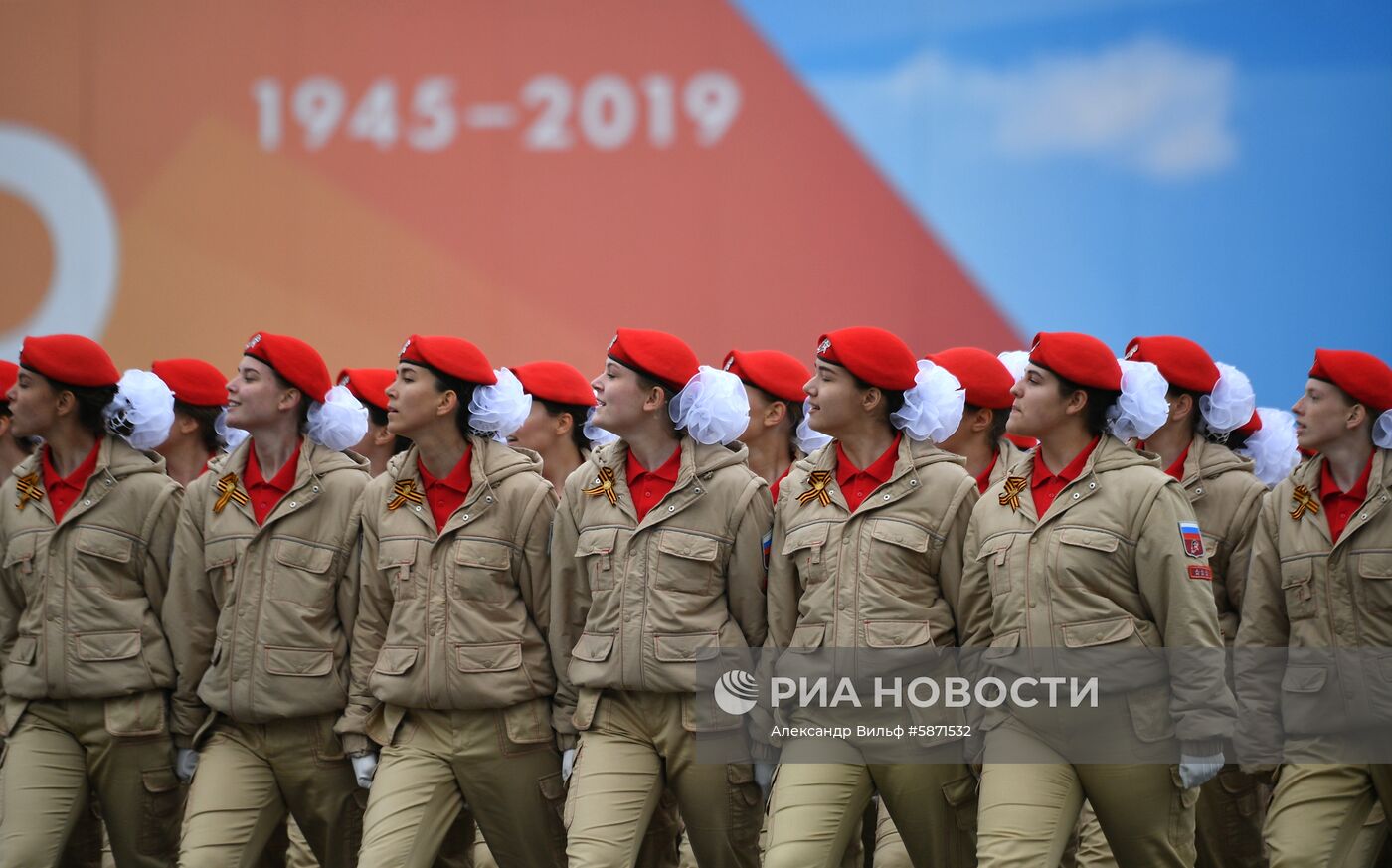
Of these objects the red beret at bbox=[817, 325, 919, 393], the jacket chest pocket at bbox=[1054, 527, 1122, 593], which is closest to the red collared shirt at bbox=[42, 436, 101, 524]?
the red beret at bbox=[817, 325, 919, 393]

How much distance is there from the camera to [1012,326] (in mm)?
11227

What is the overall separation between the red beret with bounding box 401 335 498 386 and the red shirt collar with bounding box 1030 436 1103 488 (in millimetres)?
2230

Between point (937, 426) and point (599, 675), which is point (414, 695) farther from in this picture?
point (937, 426)

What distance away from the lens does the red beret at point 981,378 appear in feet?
25.1

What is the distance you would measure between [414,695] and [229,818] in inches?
35.3

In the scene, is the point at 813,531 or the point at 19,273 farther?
the point at 19,273

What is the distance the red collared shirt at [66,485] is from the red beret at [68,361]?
30 cm

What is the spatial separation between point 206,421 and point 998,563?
4488 mm

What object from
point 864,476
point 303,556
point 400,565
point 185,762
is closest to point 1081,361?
point 864,476

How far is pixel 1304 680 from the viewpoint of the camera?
618 cm

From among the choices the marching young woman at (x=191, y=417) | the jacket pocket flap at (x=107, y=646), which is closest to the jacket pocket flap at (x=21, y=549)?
the jacket pocket flap at (x=107, y=646)

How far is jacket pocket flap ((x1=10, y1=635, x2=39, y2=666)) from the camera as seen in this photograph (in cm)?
677

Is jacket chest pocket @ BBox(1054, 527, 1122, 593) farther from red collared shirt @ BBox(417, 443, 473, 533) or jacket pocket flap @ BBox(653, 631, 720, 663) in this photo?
red collared shirt @ BBox(417, 443, 473, 533)

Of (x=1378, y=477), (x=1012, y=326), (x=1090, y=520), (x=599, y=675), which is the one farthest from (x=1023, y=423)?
(x=1012, y=326)
